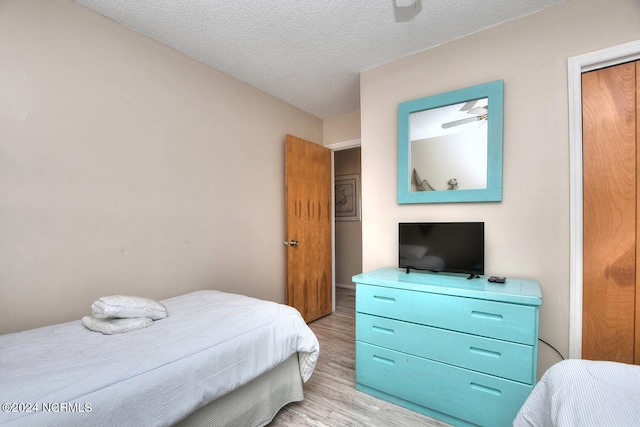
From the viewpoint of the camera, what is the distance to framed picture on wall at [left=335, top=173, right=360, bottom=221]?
5043mm

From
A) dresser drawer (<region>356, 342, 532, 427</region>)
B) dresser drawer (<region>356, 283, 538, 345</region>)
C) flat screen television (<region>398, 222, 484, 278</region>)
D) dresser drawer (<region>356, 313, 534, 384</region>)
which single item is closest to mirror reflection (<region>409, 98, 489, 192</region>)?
flat screen television (<region>398, 222, 484, 278</region>)

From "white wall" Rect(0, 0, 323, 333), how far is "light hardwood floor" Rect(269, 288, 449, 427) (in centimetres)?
114

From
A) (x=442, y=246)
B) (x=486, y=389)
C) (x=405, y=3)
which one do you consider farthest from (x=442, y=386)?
(x=405, y=3)

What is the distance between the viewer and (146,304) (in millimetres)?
1604

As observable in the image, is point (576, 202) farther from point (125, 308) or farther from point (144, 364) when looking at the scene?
point (125, 308)

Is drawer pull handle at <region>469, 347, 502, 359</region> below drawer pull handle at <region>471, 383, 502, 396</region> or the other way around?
the other way around

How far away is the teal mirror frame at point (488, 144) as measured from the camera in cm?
200

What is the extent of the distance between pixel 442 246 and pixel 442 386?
2.97ft

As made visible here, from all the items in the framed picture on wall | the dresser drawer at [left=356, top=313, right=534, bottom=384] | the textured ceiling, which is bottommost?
the dresser drawer at [left=356, top=313, right=534, bottom=384]

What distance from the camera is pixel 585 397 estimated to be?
886 millimetres

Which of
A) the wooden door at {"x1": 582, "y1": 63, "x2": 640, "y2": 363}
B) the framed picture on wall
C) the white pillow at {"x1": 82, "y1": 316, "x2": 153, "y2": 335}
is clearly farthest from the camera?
the framed picture on wall

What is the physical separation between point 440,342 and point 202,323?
142 cm

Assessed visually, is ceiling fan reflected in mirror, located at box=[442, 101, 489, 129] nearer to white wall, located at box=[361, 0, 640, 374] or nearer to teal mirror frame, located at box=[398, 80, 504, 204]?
teal mirror frame, located at box=[398, 80, 504, 204]

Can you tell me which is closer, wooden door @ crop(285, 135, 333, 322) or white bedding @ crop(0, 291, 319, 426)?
white bedding @ crop(0, 291, 319, 426)
